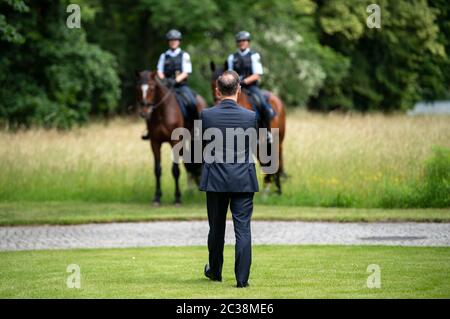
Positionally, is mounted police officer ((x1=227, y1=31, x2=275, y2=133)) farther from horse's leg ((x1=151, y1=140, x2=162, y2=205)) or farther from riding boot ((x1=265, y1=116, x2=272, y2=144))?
horse's leg ((x1=151, y1=140, x2=162, y2=205))

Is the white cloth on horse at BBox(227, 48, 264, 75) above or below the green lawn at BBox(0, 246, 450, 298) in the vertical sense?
above

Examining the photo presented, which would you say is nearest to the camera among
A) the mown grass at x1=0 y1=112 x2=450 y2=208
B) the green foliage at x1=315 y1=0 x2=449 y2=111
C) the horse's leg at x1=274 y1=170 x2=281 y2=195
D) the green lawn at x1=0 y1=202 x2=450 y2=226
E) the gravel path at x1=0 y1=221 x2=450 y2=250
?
the gravel path at x1=0 y1=221 x2=450 y2=250

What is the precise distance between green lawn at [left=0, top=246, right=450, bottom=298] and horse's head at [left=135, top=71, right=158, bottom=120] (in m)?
7.10

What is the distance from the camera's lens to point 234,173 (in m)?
10.6

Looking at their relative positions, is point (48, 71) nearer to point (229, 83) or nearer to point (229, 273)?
point (229, 273)

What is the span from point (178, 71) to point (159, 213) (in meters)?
3.44

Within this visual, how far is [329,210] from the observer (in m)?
20.6

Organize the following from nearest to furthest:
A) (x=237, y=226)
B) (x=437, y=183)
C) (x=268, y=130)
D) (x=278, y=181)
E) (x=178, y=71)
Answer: (x=237, y=226) → (x=437, y=183) → (x=178, y=71) → (x=268, y=130) → (x=278, y=181)

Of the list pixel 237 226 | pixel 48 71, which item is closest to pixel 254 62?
pixel 237 226

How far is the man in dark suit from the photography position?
10523 millimetres

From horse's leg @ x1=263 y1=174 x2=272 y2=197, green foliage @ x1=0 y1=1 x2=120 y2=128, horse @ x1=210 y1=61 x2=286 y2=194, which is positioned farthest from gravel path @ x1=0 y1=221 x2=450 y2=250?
green foliage @ x1=0 y1=1 x2=120 y2=128

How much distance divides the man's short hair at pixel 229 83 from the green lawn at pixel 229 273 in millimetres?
1949

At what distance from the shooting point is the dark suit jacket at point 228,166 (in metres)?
10.6
